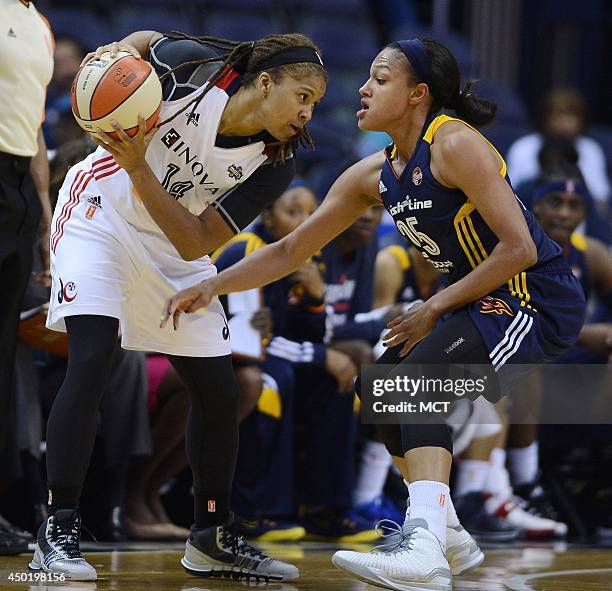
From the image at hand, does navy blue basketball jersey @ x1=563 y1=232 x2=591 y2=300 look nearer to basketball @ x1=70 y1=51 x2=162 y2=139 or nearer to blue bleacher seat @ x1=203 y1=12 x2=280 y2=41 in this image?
basketball @ x1=70 y1=51 x2=162 y2=139

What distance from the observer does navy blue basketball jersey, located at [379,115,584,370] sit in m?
3.75

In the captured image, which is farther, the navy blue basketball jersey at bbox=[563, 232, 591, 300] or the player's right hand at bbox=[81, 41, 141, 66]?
the navy blue basketball jersey at bbox=[563, 232, 591, 300]

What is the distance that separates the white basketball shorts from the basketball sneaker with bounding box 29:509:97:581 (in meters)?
0.62

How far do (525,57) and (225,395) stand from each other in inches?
368

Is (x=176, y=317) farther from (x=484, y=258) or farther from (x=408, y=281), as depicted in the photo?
(x=408, y=281)

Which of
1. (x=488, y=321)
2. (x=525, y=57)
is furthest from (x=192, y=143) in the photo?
(x=525, y=57)

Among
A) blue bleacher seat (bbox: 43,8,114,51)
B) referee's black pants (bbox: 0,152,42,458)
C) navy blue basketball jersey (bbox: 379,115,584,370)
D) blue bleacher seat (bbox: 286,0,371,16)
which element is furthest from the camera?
blue bleacher seat (bbox: 286,0,371,16)

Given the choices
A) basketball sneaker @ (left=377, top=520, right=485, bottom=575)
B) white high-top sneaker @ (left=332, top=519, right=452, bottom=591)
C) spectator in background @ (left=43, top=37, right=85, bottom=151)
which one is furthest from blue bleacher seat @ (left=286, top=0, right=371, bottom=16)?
white high-top sneaker @ (left=332, top=519, right=452, bottom=591)

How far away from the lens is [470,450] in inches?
249

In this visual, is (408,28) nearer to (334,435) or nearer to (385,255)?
(385,255)

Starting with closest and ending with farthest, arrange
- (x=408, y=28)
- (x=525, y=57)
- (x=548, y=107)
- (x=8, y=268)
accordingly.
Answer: (x=8, y=268)
(x=548, y=107)
(x=408, y=28)
(x=525, y=57)

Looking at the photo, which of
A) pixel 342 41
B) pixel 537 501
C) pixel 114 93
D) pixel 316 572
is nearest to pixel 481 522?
pixel 537 501

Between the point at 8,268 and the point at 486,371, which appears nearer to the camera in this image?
the point at 486,371

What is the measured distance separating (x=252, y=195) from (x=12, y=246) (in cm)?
96
